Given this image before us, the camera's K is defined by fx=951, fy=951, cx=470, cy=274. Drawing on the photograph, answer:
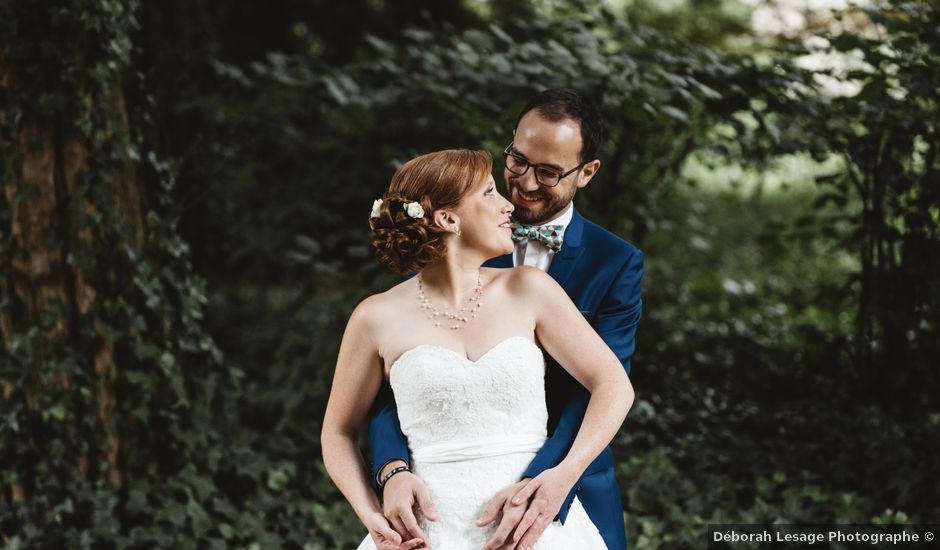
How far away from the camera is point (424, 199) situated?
85.3 inches

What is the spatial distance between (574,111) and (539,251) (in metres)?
0.37

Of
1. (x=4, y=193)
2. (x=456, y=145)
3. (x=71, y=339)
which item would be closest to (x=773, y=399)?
(x=456, y=145)

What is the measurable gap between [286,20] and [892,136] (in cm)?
869

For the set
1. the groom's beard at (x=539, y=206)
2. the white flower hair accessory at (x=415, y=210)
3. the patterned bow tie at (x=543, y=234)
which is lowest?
the patterned bow tie at (x=543, y=234)

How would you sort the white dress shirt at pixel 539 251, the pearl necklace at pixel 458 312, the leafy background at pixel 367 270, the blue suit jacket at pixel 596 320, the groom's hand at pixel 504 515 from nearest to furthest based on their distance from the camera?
the groom's hand at pixel 504 515
the pearl necklace at pixel 458 312
the blue suit jacket at pixel 596 320
the white dress shirt at pixel 539 251
the leafy background at pixel 367 270

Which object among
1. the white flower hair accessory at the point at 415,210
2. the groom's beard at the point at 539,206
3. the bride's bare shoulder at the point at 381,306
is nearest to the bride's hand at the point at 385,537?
the bride's bare shoulder at the point at 381,306

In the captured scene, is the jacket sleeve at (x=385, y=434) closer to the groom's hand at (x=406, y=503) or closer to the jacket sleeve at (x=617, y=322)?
the groom's hand at (x=406, y=503)

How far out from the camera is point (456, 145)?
4.75 metres

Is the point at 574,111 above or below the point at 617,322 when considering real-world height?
above

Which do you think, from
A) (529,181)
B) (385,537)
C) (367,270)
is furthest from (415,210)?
(367,270)

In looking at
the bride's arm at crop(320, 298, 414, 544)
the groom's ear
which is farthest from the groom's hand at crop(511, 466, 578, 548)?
the groom's ear

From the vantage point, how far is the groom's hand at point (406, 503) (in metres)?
2.10

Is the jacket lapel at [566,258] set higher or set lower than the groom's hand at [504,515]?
higher

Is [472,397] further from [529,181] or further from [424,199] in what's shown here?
[529,181]
